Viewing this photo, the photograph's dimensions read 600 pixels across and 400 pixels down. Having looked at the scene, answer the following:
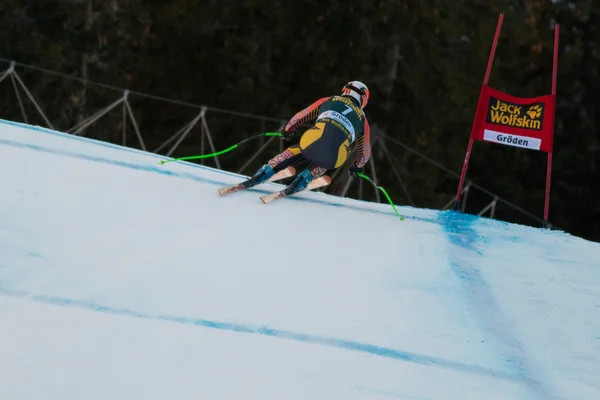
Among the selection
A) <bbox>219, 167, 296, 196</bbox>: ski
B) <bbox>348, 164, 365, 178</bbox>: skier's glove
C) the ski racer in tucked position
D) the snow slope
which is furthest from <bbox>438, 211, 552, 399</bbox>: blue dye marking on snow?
<bbox>219, 167, 296, 196</bbox>: ski

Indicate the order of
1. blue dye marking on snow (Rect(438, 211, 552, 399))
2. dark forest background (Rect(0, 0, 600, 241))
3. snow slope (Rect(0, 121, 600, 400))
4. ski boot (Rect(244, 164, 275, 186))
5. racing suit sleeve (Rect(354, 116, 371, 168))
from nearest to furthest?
snow slope (Rect(0, 121, 600, 400))
blue dye marking on snow (Rect(438, 211, 552, 399))
ski boot (Rect(244, 164, 275, 186))
racing suit sleeve (Rect(354, 116, 371, 168))
dark forest background (Rect(0, 0, 600, 241))

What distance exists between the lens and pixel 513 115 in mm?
5598

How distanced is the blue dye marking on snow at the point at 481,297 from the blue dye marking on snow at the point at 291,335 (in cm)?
11

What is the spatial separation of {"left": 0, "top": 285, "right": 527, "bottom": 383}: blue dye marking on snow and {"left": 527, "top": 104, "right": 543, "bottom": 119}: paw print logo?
10.4 ft

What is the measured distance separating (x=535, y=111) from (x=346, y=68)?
25.4 feet

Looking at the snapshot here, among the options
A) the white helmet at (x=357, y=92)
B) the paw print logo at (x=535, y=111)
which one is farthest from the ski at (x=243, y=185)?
the paw print logo at (x=535, y=111)

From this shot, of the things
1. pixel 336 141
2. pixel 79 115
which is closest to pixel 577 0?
pixel 79 115

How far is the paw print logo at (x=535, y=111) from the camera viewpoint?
5.52 m

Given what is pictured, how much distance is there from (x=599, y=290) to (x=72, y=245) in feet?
8.89

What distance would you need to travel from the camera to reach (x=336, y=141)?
471cm

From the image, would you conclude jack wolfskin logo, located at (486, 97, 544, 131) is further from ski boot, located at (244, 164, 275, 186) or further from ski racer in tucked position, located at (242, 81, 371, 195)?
ski boot, located at (244, 164, 275, 186)

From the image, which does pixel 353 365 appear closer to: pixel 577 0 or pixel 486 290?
pixel 486 290

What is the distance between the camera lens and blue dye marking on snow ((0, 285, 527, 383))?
2539 mm

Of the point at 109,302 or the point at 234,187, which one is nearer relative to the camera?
the point at 109,302
